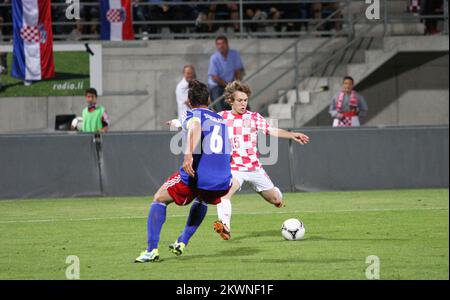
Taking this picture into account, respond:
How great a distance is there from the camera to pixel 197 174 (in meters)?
11.4

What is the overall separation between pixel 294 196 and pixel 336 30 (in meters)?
7.08

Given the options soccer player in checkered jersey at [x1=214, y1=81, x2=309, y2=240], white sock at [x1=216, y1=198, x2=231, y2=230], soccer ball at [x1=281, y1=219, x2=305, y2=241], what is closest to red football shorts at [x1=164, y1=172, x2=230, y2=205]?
white sock at [x1=216, y1=198, x2=231, y2=230]

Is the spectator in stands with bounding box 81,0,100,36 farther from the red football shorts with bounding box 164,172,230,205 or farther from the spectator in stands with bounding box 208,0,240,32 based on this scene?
the red football shorts with bounding box 164,172,230,205

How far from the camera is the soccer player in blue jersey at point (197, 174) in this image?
36.9 ft

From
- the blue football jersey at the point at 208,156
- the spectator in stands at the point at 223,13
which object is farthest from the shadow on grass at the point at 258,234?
the spectator in stands at the point at 223,13

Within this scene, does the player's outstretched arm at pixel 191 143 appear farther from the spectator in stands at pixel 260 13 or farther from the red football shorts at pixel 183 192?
the spectator in stands at pixel 260 13

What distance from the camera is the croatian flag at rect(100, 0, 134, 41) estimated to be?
952 inches

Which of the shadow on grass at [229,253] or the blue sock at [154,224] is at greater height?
the blue sock at [154,224]

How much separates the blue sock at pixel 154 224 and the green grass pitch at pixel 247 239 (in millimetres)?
252

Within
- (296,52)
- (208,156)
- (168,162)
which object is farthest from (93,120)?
(208,156)

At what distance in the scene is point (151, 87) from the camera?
25.4 metres

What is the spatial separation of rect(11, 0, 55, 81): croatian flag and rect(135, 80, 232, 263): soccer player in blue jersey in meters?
12.6

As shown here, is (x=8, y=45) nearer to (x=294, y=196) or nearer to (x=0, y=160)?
(x=0, y=160)
